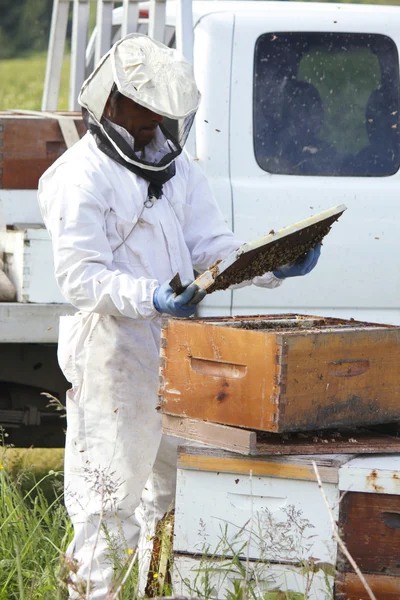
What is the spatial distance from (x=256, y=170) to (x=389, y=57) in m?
0.70

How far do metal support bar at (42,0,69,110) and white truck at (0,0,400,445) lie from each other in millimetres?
1662

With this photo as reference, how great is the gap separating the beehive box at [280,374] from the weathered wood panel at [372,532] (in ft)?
0.74

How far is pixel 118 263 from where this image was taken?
3.00 metres

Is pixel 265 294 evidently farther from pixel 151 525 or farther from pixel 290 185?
pixel 151 525

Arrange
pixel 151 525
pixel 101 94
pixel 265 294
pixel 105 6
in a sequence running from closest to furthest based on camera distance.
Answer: pixel 101 94 < pixel 151 525 < pixel 265 294 < pixel 105 6

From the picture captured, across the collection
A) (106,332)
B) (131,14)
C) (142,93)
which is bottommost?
(106,332)

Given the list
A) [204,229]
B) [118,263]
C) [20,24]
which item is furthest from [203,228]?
[20,24]

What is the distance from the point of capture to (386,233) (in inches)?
149

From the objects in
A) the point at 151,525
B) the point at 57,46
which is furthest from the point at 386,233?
the point at 57,46

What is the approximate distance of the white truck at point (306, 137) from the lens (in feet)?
12.2

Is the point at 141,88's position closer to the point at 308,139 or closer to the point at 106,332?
the point at 106,332

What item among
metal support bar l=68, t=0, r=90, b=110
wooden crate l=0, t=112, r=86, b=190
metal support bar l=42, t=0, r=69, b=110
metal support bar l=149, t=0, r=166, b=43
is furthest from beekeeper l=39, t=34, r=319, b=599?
metal support bar l=42, t=0, r=69, b=110

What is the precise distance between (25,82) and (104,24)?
1493 cm

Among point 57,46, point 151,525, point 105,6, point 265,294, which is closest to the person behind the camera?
point 151,525
